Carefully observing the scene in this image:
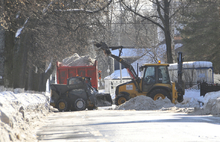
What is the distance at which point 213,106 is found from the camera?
1379cm

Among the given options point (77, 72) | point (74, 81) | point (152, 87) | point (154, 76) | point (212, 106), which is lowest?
point (212, 106)

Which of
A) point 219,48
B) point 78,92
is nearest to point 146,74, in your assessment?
point 78,92

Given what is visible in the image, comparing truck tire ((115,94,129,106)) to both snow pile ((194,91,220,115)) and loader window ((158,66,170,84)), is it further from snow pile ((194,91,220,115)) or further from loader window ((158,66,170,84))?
snow pile ((194,91,220,115))

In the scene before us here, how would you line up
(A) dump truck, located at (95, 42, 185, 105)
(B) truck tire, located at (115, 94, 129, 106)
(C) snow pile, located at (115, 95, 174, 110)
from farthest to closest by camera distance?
(B) truck tire, located at (115, 94, 129, 106) < (A) dump truck, located at (95, 42, 185, 105) < (C) snow pile, located at (115, 95, 174, 110)

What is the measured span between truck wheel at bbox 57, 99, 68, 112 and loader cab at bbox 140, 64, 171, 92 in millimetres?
4783

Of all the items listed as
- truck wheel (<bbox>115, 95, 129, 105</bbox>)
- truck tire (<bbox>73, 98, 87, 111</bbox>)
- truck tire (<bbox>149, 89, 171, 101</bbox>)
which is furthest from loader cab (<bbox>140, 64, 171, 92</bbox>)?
truck tire (<bbox>73, 98, 87, 111</bbox>)

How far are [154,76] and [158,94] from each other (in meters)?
1.08

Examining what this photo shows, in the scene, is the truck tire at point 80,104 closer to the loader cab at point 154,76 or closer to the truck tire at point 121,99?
the truck tire at point 121,99

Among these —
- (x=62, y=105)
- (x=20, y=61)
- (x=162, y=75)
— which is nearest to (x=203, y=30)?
(x=162, y=75)

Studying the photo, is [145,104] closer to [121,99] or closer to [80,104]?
[121,99]

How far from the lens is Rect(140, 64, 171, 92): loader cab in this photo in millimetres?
20828

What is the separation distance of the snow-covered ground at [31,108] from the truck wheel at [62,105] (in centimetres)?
85

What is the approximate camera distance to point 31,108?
11883mm

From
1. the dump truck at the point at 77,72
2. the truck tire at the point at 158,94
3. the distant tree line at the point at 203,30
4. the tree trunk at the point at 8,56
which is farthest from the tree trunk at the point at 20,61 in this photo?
the distant tree line at the point at 203,30
